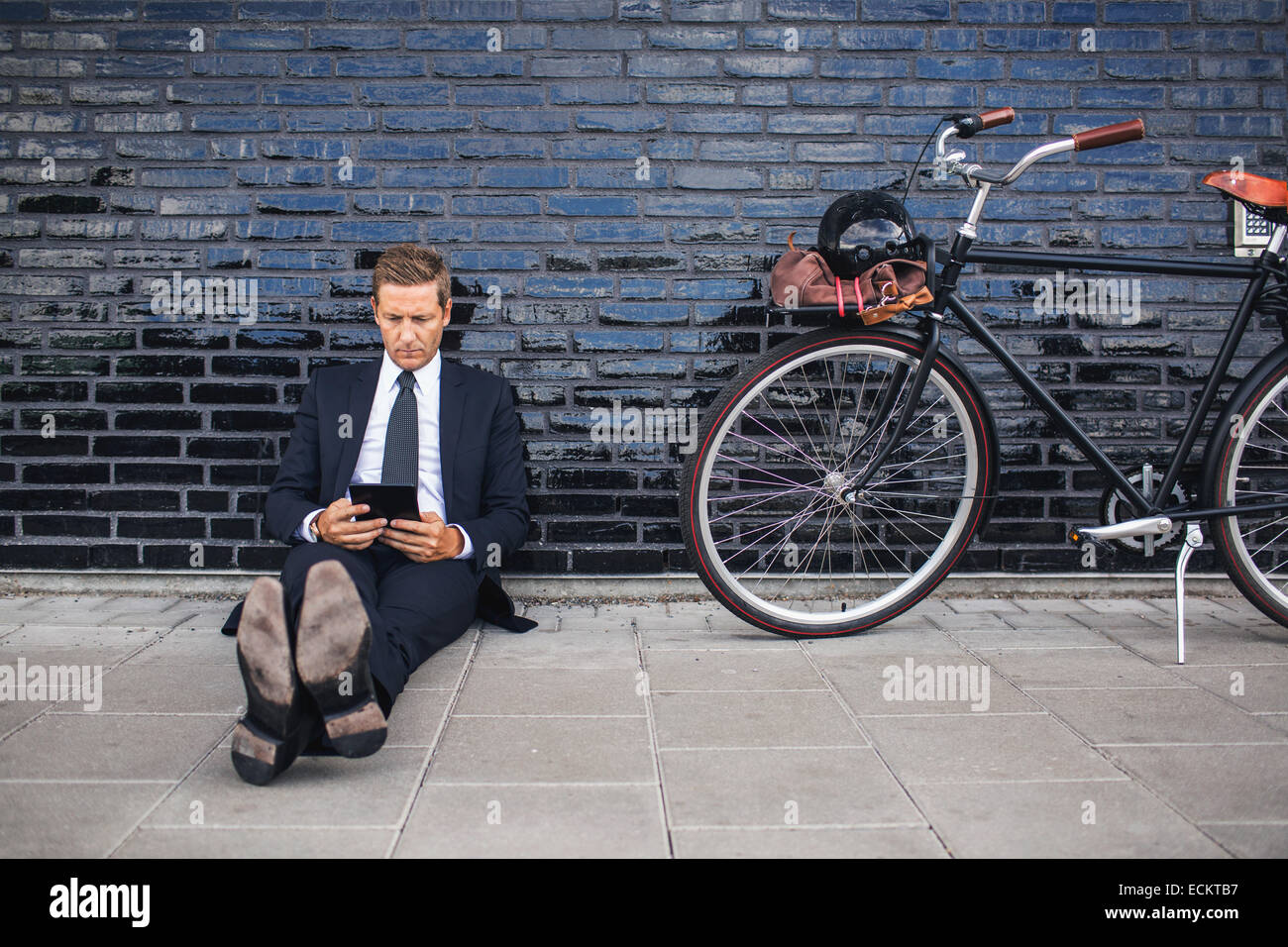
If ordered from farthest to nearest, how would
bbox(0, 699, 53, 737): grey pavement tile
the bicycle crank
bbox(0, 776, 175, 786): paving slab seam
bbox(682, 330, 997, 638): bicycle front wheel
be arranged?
1. bbox(682, 330, 997, 638): bicycle front wheel
2. the bicycle crank
3. bbox(0, 699, 53, 737): grey pavement tile
4. bbox(0, 776, 175, 786): paving slab seam

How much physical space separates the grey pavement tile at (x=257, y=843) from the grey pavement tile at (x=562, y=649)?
1.23m

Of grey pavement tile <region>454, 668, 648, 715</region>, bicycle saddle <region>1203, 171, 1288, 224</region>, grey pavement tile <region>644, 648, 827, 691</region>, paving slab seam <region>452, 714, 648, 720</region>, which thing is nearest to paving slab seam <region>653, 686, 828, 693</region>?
grey pavement tile <region>644, 648, 827, 691</region>

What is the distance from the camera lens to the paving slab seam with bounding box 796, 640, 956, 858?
2.18 m

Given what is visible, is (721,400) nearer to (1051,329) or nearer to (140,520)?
(1051,329)

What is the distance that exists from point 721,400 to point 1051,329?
66.3 inches

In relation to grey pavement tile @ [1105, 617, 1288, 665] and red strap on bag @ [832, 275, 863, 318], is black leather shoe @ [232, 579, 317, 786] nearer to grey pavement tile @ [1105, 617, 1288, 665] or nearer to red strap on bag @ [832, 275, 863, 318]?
red strap on bag @ [832, 275, 863, 318]

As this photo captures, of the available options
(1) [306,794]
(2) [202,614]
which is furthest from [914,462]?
(2) [202,614]

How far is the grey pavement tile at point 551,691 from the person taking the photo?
9.72 feet

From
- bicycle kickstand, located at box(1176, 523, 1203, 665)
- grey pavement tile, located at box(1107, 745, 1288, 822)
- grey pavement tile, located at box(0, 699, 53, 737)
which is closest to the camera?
grey pavement tile, located at box(1107, 745, 1288, 822)

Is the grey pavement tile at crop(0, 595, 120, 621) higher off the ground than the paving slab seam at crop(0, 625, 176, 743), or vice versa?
the grey pavement tile at crop(0, 595, 120, 621)

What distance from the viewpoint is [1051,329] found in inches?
166

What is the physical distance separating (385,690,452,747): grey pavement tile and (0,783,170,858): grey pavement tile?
0.59 metres

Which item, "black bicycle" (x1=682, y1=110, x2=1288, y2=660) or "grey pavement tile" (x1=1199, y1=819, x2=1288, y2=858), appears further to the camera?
"black bicycle" (x1=682, y1=110, x2=1288, y2=660)
